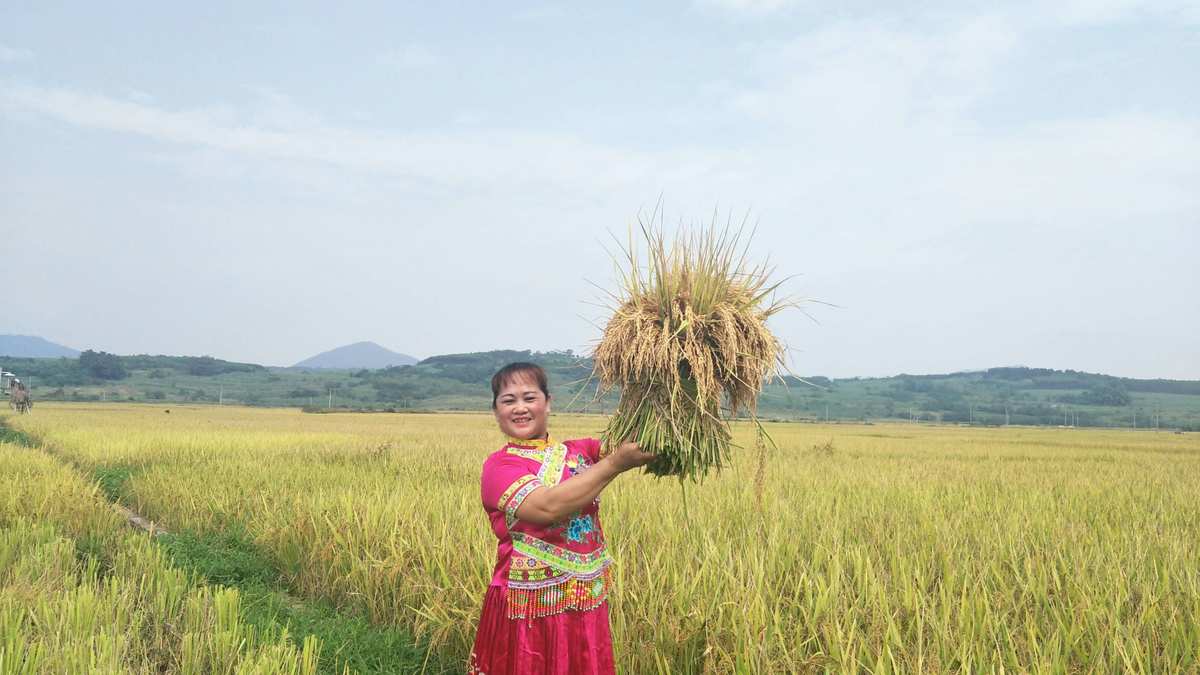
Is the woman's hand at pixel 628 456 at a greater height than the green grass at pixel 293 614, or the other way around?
the woman's hand at pixel 628 456

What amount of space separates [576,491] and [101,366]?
150 m

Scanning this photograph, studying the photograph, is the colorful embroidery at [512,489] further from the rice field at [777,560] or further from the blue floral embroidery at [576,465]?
the rice field at [777,560]

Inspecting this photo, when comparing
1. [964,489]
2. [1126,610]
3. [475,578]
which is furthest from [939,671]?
[964,489]

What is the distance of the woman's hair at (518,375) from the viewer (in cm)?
290

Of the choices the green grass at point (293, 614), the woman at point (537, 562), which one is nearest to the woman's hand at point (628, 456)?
the woman at point (537, 562)

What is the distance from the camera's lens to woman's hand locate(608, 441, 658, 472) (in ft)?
8.66

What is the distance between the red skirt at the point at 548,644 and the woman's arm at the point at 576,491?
0.44 meters

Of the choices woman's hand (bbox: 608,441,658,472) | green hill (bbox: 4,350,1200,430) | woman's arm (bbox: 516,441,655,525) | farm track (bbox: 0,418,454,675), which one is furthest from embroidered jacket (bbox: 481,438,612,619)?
green hill (bbox: 4,350,1200,430)

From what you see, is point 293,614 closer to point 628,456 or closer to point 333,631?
point 333,631

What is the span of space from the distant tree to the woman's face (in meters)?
145

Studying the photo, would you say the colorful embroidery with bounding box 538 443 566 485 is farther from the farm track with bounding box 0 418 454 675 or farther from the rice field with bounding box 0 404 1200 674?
the farm track with bounding box 0 418 454 675

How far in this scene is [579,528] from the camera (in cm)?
292

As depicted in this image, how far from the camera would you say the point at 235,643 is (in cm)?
385

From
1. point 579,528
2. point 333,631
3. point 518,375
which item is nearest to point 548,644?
point 579,528
